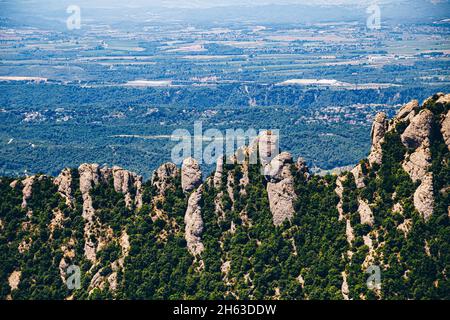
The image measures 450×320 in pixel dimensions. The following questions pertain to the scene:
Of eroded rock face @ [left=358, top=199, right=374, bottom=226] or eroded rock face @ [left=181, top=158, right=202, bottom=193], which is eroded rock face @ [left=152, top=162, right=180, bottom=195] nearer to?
eroded rock face @ [left=181, top=158, right=202, bottom=193]

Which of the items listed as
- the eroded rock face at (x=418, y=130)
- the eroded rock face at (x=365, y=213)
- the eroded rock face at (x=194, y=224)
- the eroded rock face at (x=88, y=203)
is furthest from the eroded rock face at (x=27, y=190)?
the eroded rock face at (x=418, y=130)

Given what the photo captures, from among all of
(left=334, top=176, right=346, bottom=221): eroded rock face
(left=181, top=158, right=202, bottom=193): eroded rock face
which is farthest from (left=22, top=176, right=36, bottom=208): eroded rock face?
(left=334, top=176, right=346, bottom=221): eroded rock face

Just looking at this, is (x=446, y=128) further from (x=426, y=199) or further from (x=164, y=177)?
(x=164, y=177)

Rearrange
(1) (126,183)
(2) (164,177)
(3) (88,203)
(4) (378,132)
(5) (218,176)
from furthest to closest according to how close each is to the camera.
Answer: (1) (126,183) → (2) (164,177) → (3) (88,203) → (5) (218,176) → (4) (378,132)

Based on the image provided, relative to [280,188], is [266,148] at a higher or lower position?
higher

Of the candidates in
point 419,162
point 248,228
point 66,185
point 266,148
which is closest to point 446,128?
point 419,162

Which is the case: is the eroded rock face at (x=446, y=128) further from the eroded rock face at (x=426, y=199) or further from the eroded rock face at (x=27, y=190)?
the eroded rock face at (x=27, y=190)
